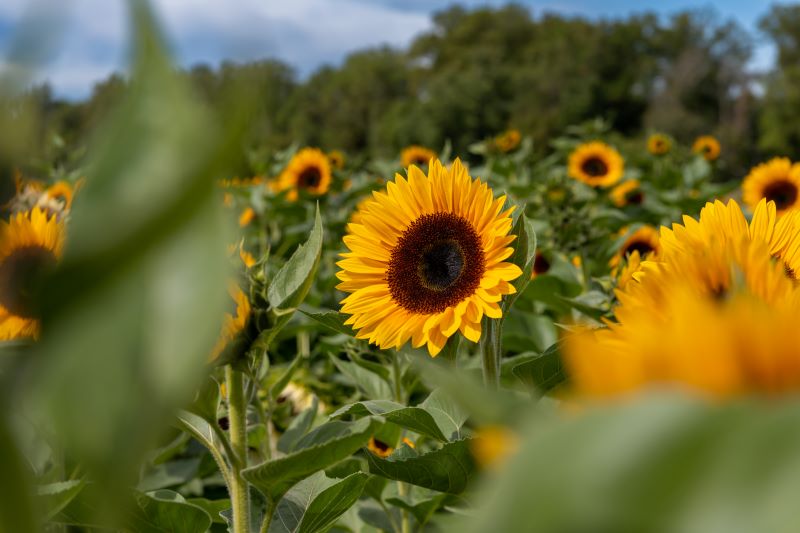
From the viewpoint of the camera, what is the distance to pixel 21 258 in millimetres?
896

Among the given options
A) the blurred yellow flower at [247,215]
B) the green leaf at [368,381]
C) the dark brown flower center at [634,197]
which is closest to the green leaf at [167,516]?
the green leaf at [368,381]

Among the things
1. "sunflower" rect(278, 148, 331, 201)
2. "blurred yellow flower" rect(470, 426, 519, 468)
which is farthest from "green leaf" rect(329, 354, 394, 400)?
"sunflower" rect(278, 148, 331, 201)

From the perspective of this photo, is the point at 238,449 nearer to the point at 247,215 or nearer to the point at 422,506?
the point at 422,506

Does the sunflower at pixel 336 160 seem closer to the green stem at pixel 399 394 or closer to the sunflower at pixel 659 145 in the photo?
the sunflower at pixel 659 145

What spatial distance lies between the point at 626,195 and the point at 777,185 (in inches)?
41.7

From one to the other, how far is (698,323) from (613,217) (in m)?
3.28

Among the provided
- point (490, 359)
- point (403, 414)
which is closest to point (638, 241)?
point (490, 359)

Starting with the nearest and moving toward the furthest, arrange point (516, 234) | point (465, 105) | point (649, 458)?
point (649, 458) < point (516, 234) < point (465, 105)

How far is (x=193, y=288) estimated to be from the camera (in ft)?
0.94

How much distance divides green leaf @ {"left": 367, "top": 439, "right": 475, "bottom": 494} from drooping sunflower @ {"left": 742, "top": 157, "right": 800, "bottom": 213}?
A: 277 cm

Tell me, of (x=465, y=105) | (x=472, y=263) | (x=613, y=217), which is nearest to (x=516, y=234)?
(x=472, y=263)

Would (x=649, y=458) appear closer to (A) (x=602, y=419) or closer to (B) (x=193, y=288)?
(A) (x=602, y=419)

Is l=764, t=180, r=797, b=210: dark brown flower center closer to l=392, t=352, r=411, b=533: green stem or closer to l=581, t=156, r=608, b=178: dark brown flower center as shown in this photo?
l=581, t=156, r=608, b=178: dark brown flower center

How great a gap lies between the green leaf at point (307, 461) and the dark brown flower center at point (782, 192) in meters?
3.07
